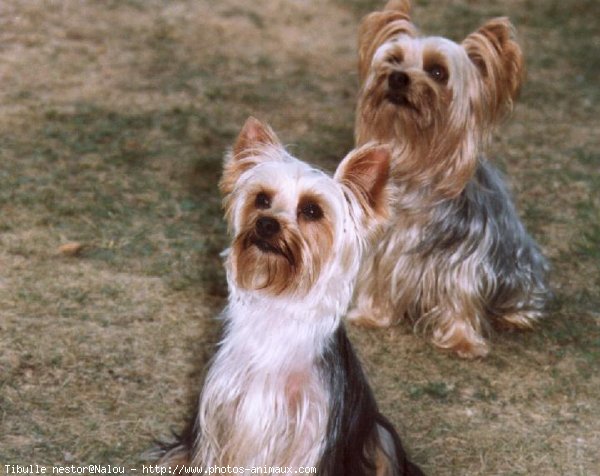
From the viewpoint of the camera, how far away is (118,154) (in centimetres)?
601

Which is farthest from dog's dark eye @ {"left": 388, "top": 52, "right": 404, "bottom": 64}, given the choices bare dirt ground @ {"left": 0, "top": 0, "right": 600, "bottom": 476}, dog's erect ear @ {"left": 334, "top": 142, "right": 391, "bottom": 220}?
dog's erect ear @ {"left": 334, "top": 142, "right": 391, "bottom": 220}

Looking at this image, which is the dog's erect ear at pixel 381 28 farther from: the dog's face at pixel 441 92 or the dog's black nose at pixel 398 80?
the dog's black nose at pixel 398 80

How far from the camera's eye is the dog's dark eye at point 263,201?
311cm

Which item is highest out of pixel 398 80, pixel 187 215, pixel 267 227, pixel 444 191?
pixel 398 80

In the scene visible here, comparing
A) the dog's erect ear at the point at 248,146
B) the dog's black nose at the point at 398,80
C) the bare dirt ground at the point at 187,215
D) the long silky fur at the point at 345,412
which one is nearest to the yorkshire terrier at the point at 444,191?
the dog's black nose at the point at 398,80

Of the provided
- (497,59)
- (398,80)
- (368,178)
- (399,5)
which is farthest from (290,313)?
(399,5)

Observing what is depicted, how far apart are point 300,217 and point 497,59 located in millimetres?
1547

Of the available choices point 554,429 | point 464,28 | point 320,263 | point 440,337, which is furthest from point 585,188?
point 320,263

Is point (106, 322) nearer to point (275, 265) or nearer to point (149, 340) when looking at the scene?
point (149, 340)

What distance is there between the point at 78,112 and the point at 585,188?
2.97 meters

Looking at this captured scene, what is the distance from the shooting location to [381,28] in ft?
14.6

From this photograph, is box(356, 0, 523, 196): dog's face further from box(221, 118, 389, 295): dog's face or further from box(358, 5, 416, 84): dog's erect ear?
box(221, 118, 389, 295): dog's face

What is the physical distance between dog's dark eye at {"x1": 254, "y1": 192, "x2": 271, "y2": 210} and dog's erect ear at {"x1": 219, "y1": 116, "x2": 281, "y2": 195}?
12cm

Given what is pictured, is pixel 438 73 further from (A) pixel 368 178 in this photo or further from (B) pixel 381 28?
(A) pixel 368 178
